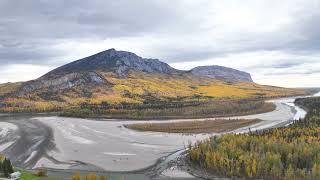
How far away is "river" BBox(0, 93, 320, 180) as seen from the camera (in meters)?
58.1

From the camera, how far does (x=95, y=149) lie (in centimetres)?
7338

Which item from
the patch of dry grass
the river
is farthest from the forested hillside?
the patch of dry grass

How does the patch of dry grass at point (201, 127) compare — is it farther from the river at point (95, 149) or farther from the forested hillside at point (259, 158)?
the forested hillside at point (259, 158)

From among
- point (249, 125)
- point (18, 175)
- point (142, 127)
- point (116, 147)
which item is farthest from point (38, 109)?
point (18, 175)

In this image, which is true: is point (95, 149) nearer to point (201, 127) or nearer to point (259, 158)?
point (259, 158)

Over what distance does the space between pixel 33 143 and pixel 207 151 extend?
38.4 metres

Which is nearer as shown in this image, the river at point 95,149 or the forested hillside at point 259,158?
the forested hillside at point 259,158

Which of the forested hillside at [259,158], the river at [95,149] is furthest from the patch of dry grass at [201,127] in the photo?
the forested hillside at [259,158]

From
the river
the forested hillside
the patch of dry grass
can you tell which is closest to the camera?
the forested hillside

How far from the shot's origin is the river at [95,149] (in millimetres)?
58091

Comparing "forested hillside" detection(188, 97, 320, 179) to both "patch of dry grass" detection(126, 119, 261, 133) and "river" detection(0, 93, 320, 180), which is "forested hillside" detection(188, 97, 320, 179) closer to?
"river" detection(0, 93, 320, 180)

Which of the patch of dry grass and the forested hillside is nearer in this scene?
the forested hillside

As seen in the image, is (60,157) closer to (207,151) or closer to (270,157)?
(207,151)

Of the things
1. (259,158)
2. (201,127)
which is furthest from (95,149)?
(201,127)
